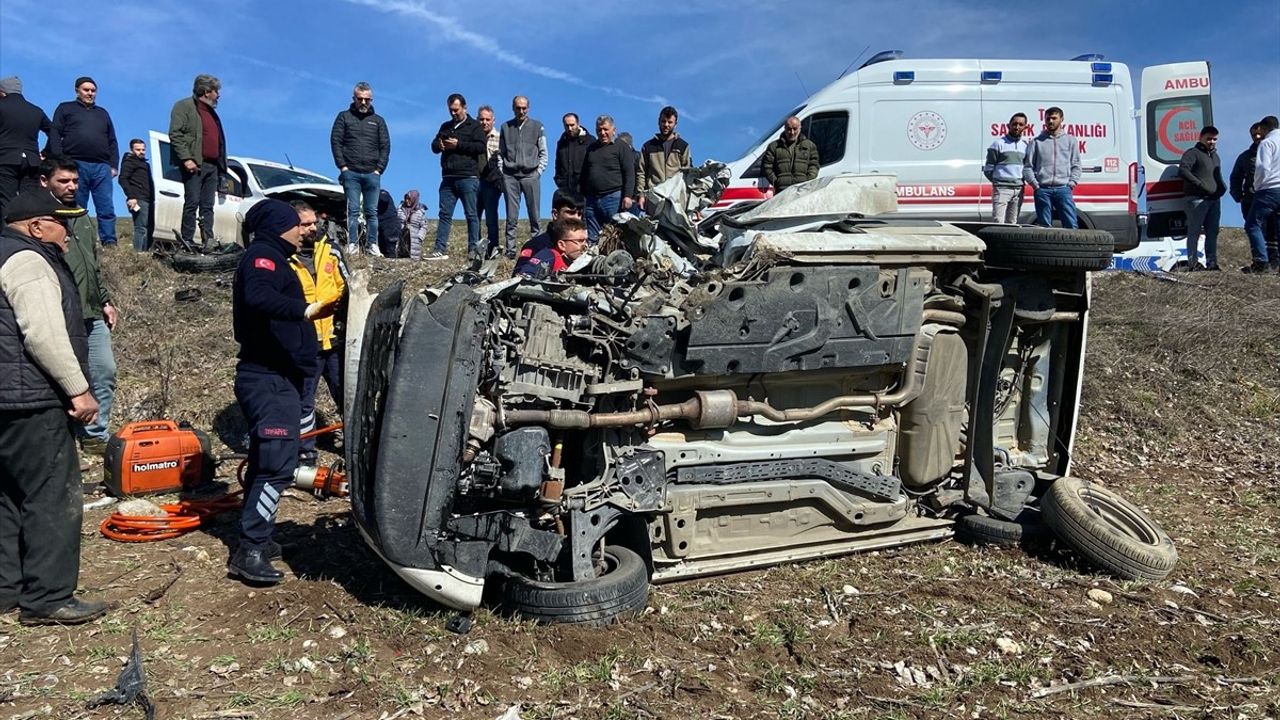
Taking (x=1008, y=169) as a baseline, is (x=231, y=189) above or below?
below

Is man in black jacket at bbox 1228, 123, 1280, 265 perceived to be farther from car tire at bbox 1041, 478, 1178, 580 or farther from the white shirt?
car tire at bbox 1041, 478, 1178, 580

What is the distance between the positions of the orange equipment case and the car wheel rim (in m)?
5.76

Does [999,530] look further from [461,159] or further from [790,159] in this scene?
[461,159]

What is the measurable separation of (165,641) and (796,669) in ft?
9.12

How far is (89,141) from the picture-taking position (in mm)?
9922

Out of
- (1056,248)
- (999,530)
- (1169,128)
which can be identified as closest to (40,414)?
(999,530)

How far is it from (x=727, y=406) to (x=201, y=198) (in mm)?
8606

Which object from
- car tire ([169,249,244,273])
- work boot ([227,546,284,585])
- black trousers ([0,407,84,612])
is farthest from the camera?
car tire ([169,249,244,273])

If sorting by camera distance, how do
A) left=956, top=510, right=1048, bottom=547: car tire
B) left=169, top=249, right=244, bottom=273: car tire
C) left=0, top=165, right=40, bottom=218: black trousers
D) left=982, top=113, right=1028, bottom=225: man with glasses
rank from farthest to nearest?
left=169, top=249, right=244, bottom=273: car tire → left=982, top=113, right=1028, bottom=225: man with glasses → left=0, top=165, right=40, bottom=218: black trousers → left=956, top=510, right=1048, bottom=547: car tire

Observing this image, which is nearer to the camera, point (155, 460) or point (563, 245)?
point (563, 245)

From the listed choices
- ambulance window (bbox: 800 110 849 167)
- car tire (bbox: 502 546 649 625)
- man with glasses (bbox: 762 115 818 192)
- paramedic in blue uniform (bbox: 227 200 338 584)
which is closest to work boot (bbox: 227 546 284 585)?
paramedic in blue uniform (bbox: 227 200 338 584)

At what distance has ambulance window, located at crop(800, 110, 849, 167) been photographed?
10797 mm

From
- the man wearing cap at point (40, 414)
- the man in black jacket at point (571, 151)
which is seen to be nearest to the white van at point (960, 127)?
the man in black jacket at point (571, 151)

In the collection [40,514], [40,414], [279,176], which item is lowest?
[40,514]
